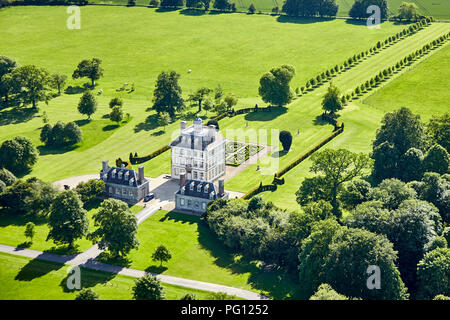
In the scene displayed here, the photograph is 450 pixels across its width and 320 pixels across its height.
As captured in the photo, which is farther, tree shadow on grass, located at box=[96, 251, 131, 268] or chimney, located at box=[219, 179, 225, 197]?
chimney, located at box=[219, 179, 225, 197]

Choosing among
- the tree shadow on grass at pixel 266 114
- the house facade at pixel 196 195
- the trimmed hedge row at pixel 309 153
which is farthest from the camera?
the tree shadow on grass at pixel 266 114

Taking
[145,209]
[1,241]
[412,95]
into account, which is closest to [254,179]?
[145,209]

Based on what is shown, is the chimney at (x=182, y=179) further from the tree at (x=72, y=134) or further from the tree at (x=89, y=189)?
the tree at (x=72, y=134)

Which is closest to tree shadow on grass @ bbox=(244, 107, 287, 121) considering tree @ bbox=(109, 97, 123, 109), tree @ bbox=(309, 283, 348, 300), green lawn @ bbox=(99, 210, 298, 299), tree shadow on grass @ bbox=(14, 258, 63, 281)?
tree @ bbox=(109, 97, 123, 109)

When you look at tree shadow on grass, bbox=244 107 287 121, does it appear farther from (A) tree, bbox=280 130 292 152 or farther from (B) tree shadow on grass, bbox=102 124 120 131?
(B) tree shadow on grass, bbox=102 124 120 131

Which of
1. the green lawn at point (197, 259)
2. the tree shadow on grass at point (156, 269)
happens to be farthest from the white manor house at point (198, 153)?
the tree shadow on grass at point (156, 269)

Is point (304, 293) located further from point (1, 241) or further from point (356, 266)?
point (1, 241)
